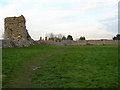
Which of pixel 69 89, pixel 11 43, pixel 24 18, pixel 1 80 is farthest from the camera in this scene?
pixel 24 18

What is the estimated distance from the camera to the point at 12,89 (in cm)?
436

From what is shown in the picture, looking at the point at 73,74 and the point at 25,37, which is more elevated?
the point at 25,37

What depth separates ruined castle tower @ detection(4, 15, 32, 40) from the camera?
80.4 ft

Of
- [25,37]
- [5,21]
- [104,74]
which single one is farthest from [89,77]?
[5,21]

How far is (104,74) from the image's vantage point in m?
5.69

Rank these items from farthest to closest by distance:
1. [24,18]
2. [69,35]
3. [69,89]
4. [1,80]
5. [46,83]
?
[69,35] → [24,18] → [1,80] → [46,83] → [69,89]

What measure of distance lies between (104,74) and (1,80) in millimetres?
3261

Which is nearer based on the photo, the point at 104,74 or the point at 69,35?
the point at 104,74

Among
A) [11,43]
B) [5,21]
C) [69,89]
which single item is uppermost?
[5,21]

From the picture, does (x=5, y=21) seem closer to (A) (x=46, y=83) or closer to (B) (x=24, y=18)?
(B) (x=24, y=18)

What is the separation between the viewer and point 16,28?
2477 centimetres

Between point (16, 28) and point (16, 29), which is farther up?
point (16, 28)

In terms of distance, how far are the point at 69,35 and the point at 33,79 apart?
5150 cm

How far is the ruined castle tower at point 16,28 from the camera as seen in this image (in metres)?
24.5
